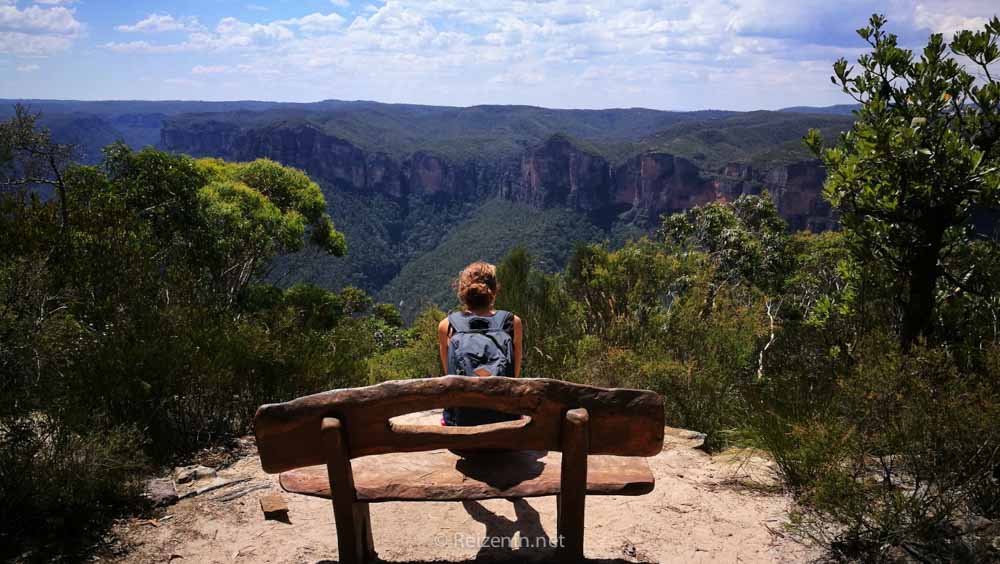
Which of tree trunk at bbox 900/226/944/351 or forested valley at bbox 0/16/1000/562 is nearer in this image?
forested valley at bbox 0/16/1000/562

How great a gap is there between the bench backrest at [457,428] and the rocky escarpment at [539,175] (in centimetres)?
5390

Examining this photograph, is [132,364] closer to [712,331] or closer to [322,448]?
[322,448]

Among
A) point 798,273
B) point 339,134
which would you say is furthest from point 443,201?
point 798,273

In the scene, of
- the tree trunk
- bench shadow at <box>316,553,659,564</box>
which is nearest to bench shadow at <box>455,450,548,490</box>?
bench shadow at <box>316,553,659,564</box>

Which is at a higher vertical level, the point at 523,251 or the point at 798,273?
the point at 523,251

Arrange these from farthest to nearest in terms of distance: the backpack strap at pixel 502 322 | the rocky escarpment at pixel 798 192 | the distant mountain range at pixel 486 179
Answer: the distant mountain range at pixel 486 179 → the rocky escarpment at pixel 798 192 → the backpack strap at pixel 502 322

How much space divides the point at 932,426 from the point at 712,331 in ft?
14.3

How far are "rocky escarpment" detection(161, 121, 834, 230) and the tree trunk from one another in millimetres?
51482

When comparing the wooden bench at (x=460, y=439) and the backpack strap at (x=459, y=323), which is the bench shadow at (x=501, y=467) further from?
the backpack strap at (x=459, y=323)

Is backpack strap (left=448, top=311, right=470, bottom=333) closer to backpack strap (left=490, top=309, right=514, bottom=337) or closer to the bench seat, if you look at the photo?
backpack strap (left=490, top=309, right=514, bottom=337)

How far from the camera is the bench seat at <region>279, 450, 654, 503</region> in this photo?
8.43 ft

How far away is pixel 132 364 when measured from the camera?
4.22m

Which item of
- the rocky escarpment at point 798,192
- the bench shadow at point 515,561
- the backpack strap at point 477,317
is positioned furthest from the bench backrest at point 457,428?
the rocky escarpment at point 798,192

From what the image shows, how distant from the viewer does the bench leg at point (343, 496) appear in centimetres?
236
